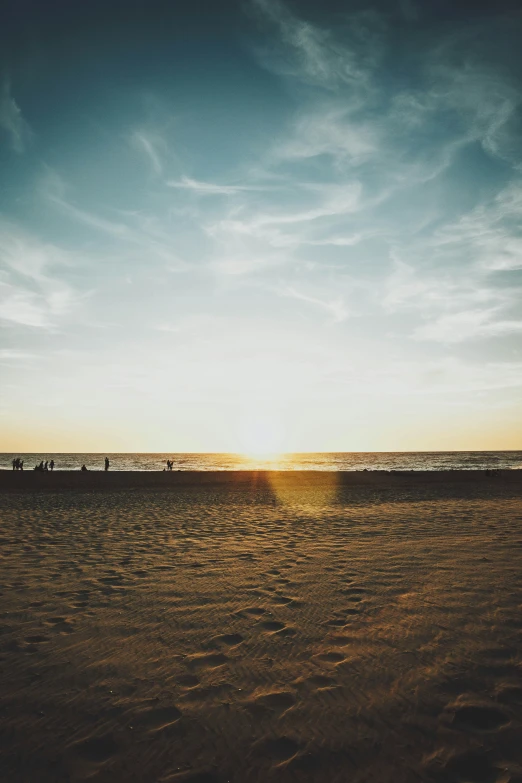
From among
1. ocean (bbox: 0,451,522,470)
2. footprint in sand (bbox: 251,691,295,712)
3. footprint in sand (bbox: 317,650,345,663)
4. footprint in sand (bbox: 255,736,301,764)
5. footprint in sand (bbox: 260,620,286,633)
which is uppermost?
footprint in sand (bbox: 255,736,301,764)

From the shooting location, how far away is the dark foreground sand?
319cm

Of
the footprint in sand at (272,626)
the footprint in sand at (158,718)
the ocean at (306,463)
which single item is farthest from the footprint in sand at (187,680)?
the ocean at (306,463)

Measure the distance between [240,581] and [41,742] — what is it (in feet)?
13.9

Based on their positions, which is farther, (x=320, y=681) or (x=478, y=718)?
(x=320, y=681)

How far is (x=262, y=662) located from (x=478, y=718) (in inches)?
84.2

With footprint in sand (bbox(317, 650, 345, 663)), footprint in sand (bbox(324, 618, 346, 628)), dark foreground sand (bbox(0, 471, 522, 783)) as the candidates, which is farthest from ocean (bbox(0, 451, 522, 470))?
footprint in sand (bbox(317, 650, 345, 663))

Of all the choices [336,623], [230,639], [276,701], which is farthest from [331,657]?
[230,639]

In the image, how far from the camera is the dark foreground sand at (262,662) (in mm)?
3195

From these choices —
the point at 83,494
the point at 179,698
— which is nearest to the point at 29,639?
the point at 179,698

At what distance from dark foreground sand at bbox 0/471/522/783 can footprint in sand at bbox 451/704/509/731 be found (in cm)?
1

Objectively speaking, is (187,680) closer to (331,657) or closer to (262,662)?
(262,662)

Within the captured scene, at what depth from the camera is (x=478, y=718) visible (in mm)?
3611

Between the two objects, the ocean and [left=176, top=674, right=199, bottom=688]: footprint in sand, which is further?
the ocean

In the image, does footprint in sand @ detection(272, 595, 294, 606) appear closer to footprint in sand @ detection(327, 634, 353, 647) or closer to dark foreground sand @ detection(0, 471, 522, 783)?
dark foreground sand @ detection(0, 471, 522, 783)
